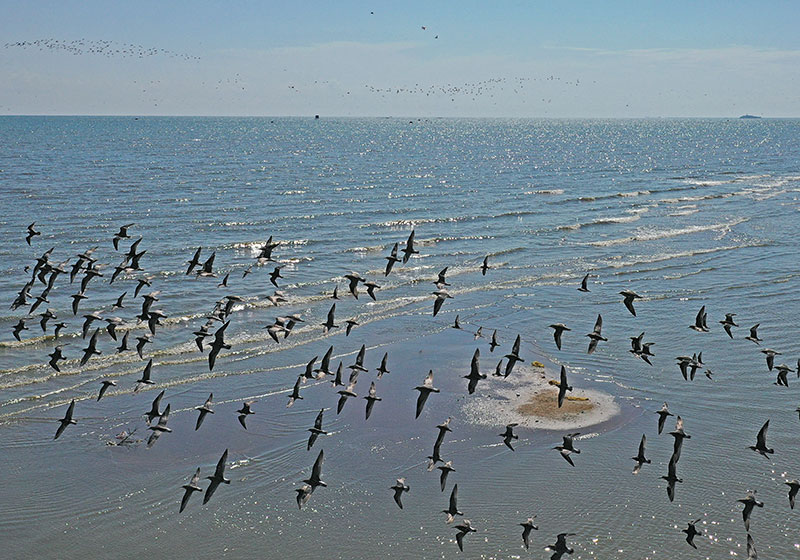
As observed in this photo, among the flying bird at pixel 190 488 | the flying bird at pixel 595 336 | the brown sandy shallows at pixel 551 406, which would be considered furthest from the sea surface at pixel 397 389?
the flying bird at pixel 595 336

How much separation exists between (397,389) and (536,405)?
4.87 metres

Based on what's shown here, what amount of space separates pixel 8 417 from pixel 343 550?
13147 mm

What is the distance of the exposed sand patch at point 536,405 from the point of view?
26.9 m

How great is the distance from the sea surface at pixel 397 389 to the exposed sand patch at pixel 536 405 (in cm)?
41

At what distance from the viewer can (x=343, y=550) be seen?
1961 cm

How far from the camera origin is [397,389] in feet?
99.0

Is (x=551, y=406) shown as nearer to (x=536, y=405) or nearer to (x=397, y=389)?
(x=536, y=405)

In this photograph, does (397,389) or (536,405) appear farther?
(397,389)

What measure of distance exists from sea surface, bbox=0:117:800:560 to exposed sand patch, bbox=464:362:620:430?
0.41 metres

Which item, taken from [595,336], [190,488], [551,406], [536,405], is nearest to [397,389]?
[536,405]

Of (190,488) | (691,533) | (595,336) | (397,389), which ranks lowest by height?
(397,389)

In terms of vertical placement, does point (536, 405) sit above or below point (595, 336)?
below

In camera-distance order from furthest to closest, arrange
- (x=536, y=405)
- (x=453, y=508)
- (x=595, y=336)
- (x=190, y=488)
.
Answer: (x=536, y=405), (x=595, y=336), (x=190, y=488), (x=453, y=508)

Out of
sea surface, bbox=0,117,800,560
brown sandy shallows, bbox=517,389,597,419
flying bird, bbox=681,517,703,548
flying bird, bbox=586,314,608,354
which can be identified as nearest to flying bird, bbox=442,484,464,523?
sea surface, bbox=0,117,800,560
